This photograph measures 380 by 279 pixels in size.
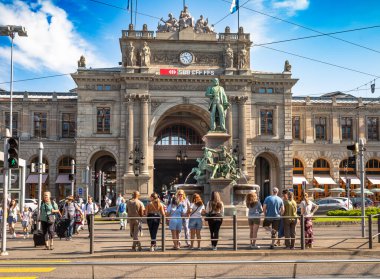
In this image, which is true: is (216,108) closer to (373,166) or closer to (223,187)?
(223,187)

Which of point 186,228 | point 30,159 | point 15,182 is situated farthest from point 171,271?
point 30,159

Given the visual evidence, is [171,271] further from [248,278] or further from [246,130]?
[246,130]

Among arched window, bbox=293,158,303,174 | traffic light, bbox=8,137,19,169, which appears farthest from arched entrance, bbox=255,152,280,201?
traffic light, bbox=8,137,19,169

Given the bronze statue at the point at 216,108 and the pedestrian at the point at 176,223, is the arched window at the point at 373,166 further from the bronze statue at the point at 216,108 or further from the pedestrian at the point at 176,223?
the pedestrian at the point at 176,223

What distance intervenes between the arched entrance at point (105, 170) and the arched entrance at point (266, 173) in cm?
1808

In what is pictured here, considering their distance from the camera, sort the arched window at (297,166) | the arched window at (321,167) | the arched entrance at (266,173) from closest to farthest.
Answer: the arched entrance at (266,173) → the arched window at (297,166) → the arched window at (321,167)

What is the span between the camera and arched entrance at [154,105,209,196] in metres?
64.3

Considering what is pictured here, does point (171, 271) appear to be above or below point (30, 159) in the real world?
below

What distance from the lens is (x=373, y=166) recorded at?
65.6 m

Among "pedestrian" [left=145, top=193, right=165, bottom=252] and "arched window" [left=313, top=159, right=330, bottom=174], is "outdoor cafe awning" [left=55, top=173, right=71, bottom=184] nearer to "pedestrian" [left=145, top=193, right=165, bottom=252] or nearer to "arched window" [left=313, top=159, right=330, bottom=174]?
"arched window" [left=313, top=159, right=330, bottom=174]

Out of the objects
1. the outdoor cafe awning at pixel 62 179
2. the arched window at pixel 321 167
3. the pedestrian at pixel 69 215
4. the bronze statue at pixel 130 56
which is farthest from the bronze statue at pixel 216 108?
the arched window at pixel 321 167

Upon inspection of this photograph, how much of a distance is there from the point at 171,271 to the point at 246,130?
154ft

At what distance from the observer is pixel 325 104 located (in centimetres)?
6469

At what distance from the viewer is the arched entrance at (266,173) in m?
61.3
